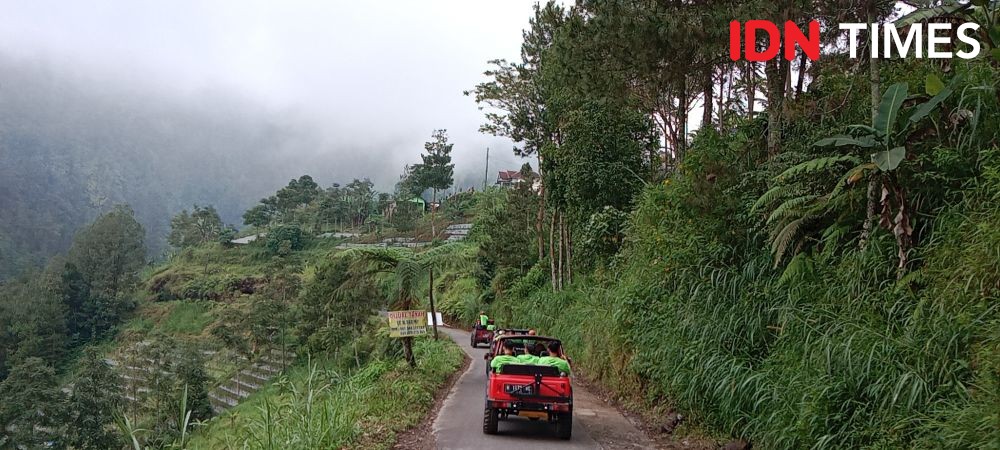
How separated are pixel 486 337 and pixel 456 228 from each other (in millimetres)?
50027

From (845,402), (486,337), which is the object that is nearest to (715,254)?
(845,402)

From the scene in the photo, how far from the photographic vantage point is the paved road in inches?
331

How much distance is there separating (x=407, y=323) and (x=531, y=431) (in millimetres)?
4413

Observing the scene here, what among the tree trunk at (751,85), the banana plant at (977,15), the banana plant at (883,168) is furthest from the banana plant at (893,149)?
the tree trunk at (751,85)

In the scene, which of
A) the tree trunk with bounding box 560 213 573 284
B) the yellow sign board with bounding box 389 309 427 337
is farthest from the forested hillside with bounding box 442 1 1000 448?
the tree trunk with bounding box 560 213 573 284

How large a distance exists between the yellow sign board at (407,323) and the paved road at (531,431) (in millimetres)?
1623

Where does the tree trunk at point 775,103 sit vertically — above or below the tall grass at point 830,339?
above

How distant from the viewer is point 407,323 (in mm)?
12789

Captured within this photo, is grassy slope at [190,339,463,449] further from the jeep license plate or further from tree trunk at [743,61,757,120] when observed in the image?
tree trunk at [743,61,757,120]

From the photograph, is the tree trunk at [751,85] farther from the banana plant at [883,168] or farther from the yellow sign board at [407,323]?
the yellow sign board at [407,323]

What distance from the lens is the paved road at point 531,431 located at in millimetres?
8414

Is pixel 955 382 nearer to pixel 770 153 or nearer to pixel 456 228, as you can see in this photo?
pixel 770 153

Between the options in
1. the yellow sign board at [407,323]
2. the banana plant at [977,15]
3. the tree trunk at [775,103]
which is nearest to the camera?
the banana plant at [977,15]

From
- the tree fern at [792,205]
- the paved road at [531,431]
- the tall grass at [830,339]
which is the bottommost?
the paved road at [531,431]
